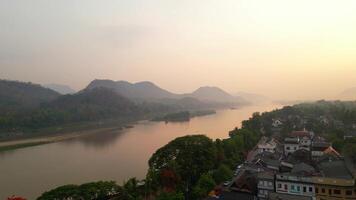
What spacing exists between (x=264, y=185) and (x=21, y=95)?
59.4 meters

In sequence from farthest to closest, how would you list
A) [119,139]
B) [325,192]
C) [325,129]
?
1. [119,139]
2. [325,129]
3. [325,192]

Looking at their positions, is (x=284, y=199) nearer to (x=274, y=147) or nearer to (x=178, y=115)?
(x=274, y=147)

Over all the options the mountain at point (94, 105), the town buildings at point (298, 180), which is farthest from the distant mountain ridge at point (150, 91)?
the town buildings at point (298, 180)

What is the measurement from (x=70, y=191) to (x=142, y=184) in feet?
8.46

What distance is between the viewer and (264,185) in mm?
9875

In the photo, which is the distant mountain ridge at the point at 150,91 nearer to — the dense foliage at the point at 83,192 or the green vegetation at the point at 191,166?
the green vegetation at the point at 191,166

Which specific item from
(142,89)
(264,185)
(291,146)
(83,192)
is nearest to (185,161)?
(264,185)

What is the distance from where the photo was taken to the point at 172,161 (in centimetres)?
1157

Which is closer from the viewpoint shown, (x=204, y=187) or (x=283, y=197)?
Result: (x=283, y=197)

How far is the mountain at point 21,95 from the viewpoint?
5116cm

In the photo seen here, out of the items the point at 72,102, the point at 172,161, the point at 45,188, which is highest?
the point at 72,102

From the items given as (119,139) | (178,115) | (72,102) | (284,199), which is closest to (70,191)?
(284,199)

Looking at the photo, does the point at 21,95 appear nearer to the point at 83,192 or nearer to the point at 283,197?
the point at 83,192

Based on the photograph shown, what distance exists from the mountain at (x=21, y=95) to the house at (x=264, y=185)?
42966 mm
